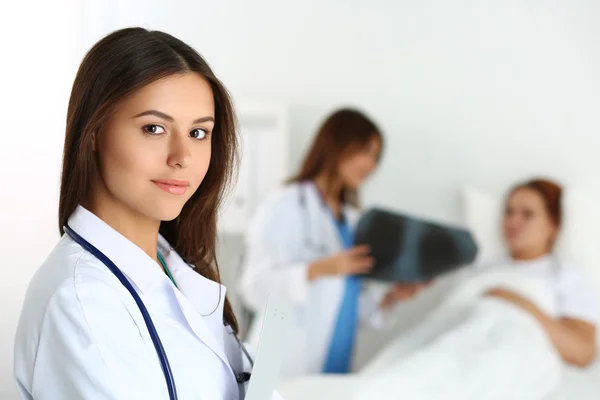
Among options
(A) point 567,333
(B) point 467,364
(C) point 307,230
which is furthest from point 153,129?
(A) point 567,333

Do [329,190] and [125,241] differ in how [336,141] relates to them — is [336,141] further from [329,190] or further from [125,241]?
[125,241]

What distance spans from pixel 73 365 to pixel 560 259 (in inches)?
93.4

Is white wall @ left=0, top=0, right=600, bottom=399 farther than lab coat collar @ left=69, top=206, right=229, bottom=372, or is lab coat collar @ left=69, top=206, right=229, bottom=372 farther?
white wall @ left=0, top=0, right=600, bottom=399

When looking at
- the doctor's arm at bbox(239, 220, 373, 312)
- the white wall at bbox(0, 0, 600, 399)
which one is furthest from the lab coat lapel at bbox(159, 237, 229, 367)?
the white wall at bbox(0, 0, 600, 399)

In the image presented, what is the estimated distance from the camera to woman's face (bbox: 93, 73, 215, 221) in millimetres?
785

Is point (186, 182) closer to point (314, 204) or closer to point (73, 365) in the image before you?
point (73, 365)

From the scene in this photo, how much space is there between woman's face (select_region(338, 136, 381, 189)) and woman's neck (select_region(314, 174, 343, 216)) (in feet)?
0.14

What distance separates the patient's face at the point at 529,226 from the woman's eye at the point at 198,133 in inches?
84.5

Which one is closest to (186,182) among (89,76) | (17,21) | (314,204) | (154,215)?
(154,215)

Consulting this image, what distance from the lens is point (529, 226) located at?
2719mm

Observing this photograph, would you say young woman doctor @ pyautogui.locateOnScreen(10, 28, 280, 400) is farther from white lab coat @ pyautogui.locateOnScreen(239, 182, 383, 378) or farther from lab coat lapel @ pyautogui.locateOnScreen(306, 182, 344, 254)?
lab coat lapel @ pyautogui.locateOnScreen(306, 182, 344, 254)

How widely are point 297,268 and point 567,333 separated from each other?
1000 millimetres

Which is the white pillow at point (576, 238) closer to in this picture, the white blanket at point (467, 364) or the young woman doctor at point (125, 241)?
the white blanket at point (467, 364)

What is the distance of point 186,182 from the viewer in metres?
0.82
